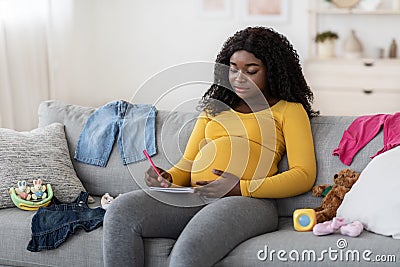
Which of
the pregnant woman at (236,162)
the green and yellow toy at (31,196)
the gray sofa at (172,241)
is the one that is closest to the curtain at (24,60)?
the gray sofa at (172,241)

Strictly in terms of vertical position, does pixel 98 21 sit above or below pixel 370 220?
above

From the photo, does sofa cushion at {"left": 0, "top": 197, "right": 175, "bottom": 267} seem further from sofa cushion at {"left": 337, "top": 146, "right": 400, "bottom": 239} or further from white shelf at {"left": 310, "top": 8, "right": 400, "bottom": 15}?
white shelf at {"left": 310, "top": 8, "right": 400, "bottom": 15}

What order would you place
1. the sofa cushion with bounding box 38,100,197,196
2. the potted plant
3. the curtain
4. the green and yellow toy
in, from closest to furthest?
the green and yellow toy, the sofa cushion with bounding box 38,100,197,196, the curtain, the potted plant

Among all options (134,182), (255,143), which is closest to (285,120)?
(255,143)

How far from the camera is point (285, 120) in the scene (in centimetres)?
254

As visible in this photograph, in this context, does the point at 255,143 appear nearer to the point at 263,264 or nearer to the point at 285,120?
the point at 285,120

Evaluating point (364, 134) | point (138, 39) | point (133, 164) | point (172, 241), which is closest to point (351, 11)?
point (138, 39)

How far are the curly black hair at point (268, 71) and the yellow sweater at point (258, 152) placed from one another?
2.0 inches

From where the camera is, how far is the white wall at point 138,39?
5.33 m

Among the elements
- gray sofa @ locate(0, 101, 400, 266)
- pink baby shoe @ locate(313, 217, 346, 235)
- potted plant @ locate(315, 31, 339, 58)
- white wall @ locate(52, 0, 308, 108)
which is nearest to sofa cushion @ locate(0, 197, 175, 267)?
gray sofa @ locate(0, 101, 400, 266)

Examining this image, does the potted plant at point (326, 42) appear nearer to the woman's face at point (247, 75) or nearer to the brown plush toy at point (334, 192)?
the woman's face at point (247, 75)

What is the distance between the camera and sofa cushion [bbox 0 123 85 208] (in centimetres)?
273

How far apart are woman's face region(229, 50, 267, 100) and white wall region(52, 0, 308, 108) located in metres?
2.70

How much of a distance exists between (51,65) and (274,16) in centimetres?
168
